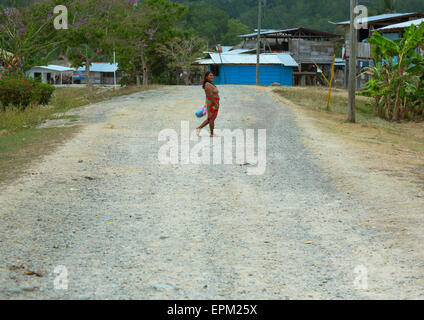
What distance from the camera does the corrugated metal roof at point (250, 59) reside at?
160 feet

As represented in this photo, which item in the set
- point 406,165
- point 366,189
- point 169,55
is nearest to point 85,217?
point 366,189

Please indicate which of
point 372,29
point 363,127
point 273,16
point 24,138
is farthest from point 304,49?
point 273,16


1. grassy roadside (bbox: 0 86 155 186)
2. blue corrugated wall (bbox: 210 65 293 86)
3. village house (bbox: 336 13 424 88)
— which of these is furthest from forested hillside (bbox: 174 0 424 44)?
grassy roadside (bbox: 0 86 155 186)

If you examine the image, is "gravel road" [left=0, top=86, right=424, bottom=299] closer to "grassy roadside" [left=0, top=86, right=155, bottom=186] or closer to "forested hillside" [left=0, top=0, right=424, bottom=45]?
"grassy roadside" [left=0, top=86, right=155, bottom=186]

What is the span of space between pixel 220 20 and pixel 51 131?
8057 centimetres

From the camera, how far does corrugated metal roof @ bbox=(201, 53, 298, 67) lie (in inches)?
1925

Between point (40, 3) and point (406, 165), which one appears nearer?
point (406, 165)

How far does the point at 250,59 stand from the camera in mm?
49969

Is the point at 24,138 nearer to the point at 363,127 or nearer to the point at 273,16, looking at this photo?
the point at 363,127

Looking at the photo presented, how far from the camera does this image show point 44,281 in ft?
15.5

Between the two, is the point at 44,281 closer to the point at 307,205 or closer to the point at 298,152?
the point at 307,205

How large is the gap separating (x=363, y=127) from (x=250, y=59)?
111 feet

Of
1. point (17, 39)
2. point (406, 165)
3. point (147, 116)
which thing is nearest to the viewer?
point (406, 165)

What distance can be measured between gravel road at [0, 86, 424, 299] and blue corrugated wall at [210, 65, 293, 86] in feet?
130
